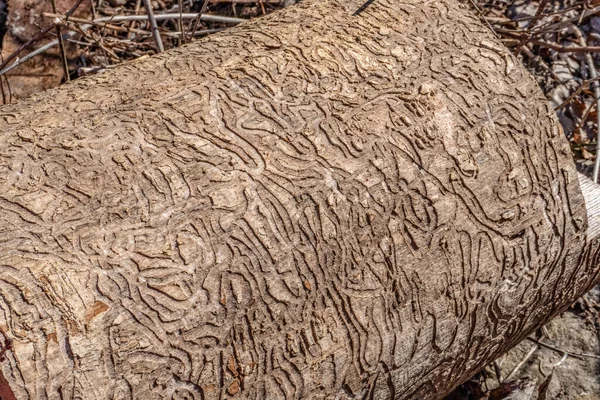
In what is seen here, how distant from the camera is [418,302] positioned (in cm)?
143

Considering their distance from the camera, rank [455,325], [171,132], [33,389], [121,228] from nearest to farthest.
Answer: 1. [33,389]
2. [121,228]
3. [171,132]
4. [455,325]

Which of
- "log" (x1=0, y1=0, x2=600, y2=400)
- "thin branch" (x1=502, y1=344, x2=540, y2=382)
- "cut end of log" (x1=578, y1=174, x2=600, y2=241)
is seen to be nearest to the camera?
"log" (x1=0, y1=0, x2=600, y2=400)

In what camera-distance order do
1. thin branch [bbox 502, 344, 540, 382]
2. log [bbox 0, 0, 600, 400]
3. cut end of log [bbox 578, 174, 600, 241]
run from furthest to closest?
thin branch [bbox 502, 344, 540, 382]
cut end of log [bbox 578, 174, 600, 241]
log [bbox 0, 0, 600, 400]

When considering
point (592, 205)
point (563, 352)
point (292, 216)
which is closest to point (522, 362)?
point (563, 352)

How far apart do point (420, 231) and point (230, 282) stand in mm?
422

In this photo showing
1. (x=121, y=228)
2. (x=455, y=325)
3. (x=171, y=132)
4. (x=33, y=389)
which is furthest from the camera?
(x=455, y=325)

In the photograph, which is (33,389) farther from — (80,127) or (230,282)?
(80,127)

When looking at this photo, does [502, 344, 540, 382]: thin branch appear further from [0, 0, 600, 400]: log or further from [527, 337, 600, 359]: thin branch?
[0, 0, 600, 400]: log

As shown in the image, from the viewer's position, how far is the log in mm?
1180

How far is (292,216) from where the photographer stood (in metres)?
1.32

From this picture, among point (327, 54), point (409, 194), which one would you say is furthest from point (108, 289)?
point (327, 54)

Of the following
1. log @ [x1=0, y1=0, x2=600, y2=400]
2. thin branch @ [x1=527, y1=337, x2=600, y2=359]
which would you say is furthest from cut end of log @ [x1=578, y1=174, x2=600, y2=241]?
thin branch @ [x1=527, y1=337, x2=600, y2=359]

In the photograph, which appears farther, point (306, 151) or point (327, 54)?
point (327, 54)

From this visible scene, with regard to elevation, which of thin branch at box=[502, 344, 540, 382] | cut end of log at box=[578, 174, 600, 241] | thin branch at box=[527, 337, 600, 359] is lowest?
thin branch at box=[502, 344, 540, 382]
